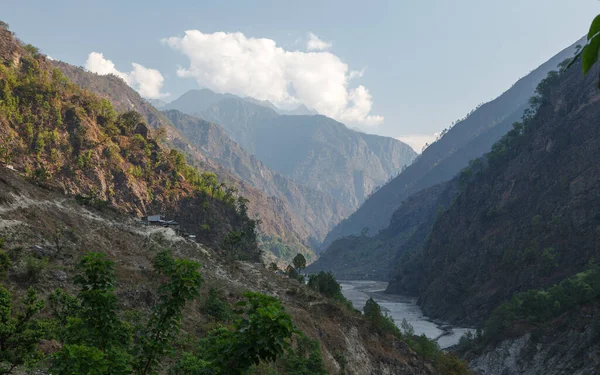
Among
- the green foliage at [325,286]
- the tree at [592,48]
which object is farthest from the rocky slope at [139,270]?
the tree at [592,48]

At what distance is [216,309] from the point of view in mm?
37938

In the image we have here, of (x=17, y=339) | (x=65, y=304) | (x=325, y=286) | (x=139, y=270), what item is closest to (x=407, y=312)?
(x=325, y=286)

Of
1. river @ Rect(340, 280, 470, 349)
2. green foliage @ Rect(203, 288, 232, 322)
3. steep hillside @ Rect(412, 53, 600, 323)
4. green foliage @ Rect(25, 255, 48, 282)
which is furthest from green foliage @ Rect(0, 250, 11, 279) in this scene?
steep hillside @ Rect(412, 53, 600, 323)

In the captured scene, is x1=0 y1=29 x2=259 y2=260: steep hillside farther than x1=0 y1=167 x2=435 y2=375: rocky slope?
Yes

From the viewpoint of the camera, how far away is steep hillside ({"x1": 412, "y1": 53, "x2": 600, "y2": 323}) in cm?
9381

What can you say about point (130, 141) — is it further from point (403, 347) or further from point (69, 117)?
point (403, 347)

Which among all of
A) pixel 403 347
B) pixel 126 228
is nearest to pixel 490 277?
pixel 403 347

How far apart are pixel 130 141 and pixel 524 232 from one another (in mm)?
113298

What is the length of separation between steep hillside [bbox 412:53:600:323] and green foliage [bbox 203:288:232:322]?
84.5 meters

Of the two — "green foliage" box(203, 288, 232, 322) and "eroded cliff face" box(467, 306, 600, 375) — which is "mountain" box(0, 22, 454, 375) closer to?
"green foliage" box(203, 288, 232, 322)

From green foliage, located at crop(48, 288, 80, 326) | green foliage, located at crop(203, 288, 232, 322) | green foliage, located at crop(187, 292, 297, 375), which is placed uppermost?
green foliage, located at crop(187, 292, 297, 375)

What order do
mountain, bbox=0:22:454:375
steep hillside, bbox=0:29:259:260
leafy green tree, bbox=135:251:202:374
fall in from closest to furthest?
mountain, bbox=0:22:454:375
leafy green tree, bbox=135:251:202:374
steep hillside, bbox=0:29:259:260

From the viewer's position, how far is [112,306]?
9805 millimetres

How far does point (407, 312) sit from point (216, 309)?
107 m
